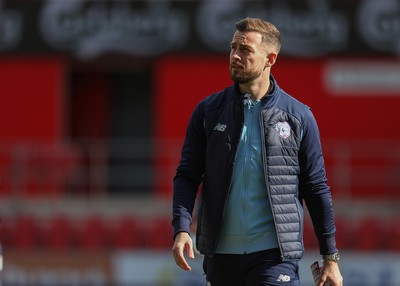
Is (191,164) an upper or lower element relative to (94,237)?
upper

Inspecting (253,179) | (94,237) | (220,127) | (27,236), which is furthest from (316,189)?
(27,236)

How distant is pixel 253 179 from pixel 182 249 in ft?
1.64

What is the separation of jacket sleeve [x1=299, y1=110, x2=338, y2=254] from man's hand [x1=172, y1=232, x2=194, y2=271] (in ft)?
2.17

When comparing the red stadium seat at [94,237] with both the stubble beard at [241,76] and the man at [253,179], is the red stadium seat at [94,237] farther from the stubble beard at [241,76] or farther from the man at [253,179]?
the stubble beard at [241,76]

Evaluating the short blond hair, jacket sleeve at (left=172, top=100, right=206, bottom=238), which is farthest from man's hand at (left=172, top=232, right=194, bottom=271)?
the short blond hair

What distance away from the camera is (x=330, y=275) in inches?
212

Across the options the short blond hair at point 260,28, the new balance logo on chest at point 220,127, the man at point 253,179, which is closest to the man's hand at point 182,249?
the man at point 253,179

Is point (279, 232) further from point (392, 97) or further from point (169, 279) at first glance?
point (392, 97)

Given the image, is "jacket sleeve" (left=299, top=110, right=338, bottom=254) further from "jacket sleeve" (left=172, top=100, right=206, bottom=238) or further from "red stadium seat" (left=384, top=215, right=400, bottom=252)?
"red stadium seat" (left=384, top=215, right=400, bottom=252)

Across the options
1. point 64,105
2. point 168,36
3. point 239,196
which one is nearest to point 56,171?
point 64,105

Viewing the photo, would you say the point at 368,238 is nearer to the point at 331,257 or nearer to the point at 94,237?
the point at 94,237

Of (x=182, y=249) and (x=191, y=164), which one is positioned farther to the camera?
(x=191, y=164)

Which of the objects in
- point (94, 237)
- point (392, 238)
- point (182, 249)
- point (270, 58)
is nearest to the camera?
point (182, 249)

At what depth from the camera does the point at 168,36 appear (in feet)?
55.0
